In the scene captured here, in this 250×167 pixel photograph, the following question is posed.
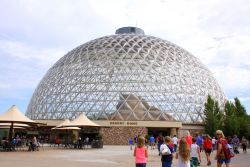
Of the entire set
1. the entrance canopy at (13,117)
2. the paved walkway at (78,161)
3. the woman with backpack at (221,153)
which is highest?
the entrance canopy at (13,117)

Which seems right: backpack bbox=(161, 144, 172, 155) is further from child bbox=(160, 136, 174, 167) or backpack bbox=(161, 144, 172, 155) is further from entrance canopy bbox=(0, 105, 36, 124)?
entrance canopy bbox=(0, 105, 36, 124)

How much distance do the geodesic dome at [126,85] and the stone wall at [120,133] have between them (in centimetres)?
144

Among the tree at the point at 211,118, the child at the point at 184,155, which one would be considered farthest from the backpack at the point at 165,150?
the tree at the point at 211,118

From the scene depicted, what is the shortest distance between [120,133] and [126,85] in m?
6.84

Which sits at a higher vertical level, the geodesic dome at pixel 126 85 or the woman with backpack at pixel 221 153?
the geodesic dome at pixel 126 85

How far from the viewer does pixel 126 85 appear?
4747cm

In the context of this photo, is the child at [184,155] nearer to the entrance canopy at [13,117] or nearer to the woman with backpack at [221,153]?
the woman with backpack at [221,153]

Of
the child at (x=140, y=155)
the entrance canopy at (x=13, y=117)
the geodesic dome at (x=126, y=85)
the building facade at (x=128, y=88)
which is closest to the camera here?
the child at (x=140, y=155)

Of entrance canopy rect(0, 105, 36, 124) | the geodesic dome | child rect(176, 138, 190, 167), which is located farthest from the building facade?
child rect(176, 138, 190, 167)

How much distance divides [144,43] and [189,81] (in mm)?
9620

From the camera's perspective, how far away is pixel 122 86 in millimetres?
47500

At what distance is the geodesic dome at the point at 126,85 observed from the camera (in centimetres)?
4609

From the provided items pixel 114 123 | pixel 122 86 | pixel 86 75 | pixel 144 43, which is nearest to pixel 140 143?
pixel 114 123

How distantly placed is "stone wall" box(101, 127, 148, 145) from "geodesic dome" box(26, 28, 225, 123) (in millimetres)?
1439
